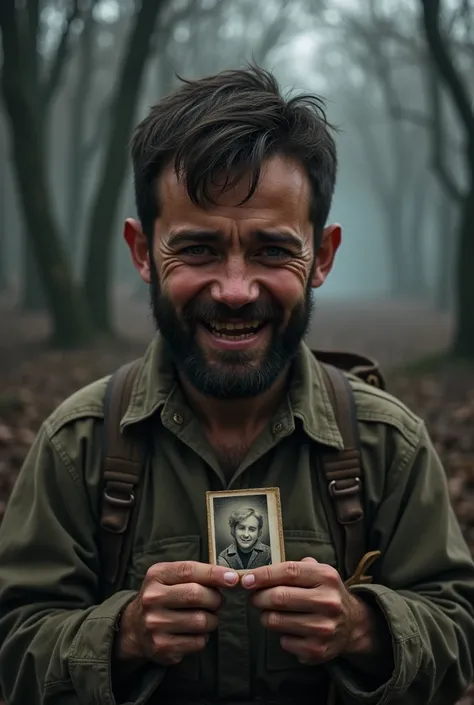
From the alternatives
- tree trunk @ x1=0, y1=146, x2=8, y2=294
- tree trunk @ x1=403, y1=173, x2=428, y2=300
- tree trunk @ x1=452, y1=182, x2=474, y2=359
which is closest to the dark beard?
tree trunk @ x1=452, y1=182, x2=474, y2=359

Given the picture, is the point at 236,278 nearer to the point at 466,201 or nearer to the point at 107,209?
the point at 466,201

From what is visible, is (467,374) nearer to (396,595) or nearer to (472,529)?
(472,529)

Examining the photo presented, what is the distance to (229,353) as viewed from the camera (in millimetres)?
2635

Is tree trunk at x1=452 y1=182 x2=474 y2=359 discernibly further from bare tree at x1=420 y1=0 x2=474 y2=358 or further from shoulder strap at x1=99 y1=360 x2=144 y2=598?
shoulder strap at x1=99 y1=360 x2=144 y2=598

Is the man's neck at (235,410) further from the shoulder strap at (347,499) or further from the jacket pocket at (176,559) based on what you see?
the jacket pocket at (176,559)

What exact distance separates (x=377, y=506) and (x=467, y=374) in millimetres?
8003

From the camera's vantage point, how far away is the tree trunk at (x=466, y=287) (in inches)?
426

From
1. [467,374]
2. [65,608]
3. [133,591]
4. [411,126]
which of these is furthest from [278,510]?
[411,126]

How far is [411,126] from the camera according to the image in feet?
131

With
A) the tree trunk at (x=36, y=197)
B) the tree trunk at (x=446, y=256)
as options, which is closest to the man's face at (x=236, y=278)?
the tree trunk at (x=36, y=197)

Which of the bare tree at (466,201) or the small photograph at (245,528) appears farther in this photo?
the bare tree at (466,201)

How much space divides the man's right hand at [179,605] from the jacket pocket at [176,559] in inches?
9.3

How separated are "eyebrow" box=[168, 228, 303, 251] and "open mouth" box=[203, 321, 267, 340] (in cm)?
24

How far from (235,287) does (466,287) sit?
886 cm
